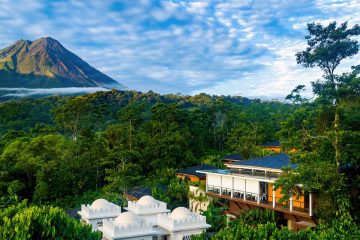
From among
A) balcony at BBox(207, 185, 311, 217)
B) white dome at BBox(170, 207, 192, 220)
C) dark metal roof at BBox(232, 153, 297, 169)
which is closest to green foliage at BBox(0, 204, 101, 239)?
white dome at BBox(170, 207, 192, 220)

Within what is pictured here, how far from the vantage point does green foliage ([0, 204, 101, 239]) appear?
9930 mm

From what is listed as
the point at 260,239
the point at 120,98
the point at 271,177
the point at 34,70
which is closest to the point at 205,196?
the point at 271,177

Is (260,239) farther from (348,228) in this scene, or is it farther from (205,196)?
(205,196)

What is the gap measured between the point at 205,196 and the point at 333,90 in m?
12.9

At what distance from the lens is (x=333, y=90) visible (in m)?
17.4

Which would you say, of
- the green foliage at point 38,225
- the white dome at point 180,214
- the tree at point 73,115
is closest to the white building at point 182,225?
the white dome at point 180,214

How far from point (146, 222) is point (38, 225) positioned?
31.6 ft

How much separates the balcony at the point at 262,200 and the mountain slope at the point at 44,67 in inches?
3872

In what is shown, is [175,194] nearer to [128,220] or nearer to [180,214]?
[180,214]

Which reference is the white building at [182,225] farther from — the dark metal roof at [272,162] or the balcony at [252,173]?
the dark metal roof at [272,162]

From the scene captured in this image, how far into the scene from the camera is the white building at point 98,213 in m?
22.5

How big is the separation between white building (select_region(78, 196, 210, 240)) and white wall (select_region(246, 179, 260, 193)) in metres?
3.62

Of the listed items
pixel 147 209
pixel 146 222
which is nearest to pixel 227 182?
pixel 147 209

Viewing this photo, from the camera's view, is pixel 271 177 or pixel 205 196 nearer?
pixel 271 177
